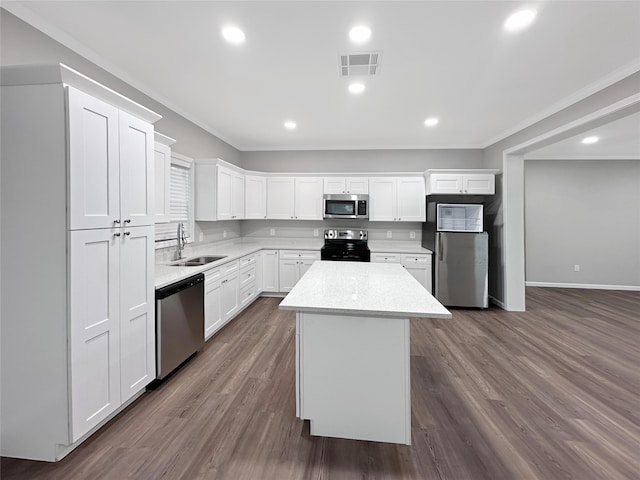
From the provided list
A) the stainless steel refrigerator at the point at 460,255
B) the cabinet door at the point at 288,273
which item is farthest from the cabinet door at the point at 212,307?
the stainless steel refrigerator at the point at 460,255

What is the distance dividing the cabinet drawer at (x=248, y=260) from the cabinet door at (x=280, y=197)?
3.23ft

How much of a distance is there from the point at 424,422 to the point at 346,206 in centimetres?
368

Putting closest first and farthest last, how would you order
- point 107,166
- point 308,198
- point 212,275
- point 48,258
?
point 48,258, point 107,166, point 212,275, point 308,198

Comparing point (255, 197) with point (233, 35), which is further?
point (255, 197)

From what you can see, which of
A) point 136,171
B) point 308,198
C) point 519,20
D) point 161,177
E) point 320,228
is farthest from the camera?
point 320,228

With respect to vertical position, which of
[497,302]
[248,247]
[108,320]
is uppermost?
[248,247]

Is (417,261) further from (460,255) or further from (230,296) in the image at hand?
(230,296)

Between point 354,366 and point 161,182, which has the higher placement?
point 161,182

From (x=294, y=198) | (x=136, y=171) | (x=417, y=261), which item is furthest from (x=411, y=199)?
(x=136, y=171)

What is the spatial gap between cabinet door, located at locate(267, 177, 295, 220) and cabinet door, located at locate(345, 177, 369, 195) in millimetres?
1021

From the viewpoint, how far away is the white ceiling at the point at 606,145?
4180mm

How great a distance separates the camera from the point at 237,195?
478 centimetres

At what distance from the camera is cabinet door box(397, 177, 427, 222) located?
16.9 feet

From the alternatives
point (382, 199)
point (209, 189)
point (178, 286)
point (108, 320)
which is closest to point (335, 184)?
point (382, 199)
